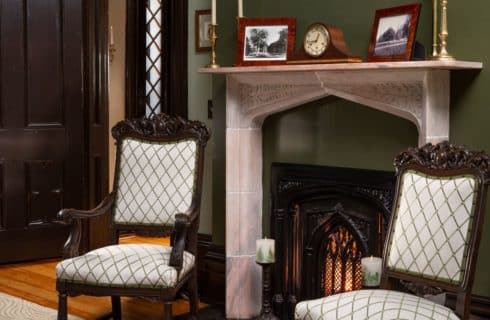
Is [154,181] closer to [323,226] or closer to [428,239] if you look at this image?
[323,226]

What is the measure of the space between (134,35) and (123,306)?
3.06 m

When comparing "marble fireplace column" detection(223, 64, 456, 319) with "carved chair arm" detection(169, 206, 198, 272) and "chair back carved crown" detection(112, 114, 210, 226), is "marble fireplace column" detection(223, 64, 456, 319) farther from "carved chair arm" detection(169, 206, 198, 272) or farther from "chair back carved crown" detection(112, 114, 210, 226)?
"carved chair arm" detection(169, 206, 198, 272)

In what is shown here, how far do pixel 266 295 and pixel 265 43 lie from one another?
3.89 feet

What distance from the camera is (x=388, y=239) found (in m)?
3.09

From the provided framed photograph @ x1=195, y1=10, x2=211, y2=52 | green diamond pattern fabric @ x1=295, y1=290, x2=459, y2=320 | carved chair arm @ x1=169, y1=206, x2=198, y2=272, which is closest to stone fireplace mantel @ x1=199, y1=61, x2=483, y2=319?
carved chair arm @ x1=169, y1=206, x2=198, y2=272

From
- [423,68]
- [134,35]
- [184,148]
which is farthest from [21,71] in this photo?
Result: [423,68]

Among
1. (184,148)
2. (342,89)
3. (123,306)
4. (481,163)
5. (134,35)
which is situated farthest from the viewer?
(134,35)

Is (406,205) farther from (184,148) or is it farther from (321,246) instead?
(184,148)

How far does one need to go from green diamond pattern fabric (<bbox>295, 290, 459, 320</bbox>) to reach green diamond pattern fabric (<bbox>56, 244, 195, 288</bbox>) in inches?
30.5

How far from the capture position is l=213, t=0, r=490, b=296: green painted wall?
10.6 feet

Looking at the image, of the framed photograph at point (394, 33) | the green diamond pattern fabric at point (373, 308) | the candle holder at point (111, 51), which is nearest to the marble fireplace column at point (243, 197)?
the framed photograph at point (394, 33)

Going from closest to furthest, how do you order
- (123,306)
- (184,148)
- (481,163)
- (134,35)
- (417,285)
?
1. (481,163)
2. (417,285)
3. (184,148)
4. (123,306)
5. (134,35)

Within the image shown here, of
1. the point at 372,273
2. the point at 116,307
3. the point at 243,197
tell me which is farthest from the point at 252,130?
the point at 372,273

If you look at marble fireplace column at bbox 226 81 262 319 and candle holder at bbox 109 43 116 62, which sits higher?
candle holder at bbox 109 43 116 62
